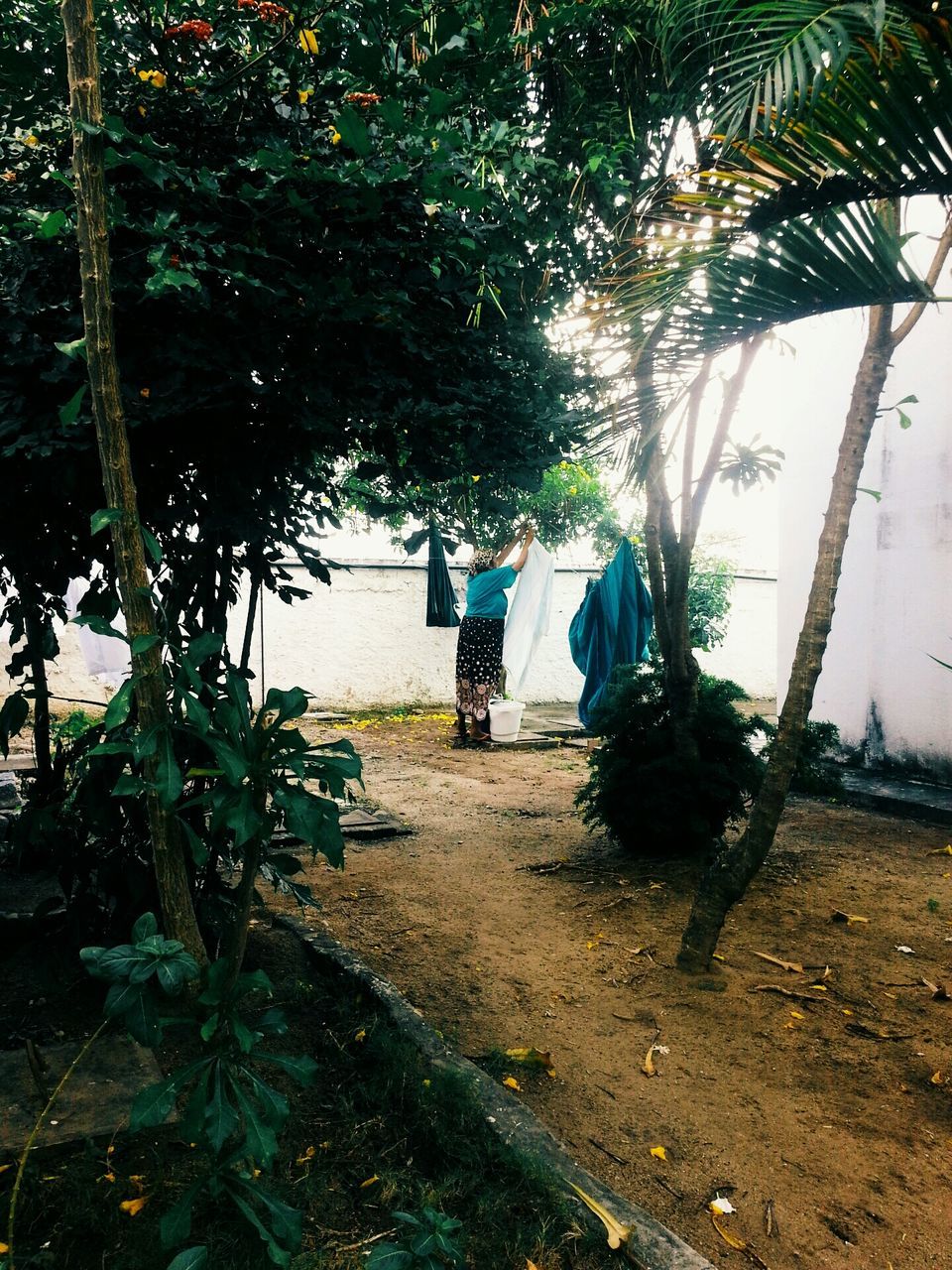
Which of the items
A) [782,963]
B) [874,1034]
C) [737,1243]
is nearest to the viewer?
[737,1243]

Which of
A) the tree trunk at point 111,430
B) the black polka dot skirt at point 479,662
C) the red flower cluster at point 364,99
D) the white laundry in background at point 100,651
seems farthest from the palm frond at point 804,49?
the white laundry in background at point 100,651

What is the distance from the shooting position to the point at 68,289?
2223 millimetres

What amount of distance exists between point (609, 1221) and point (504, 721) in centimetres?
766

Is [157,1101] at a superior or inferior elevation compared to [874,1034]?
superior

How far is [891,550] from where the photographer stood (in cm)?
713

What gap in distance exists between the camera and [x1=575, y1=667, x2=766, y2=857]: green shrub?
15.3ft

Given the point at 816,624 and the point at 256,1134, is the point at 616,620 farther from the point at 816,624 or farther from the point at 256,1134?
the point at 256,1134

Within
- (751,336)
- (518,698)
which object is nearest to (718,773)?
(751,336)

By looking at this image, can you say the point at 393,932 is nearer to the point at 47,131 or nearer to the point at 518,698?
the point at 47,131

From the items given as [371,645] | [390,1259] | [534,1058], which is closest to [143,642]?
[390,1259]

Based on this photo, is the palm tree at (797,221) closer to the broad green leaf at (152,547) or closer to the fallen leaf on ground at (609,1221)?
the fallen leaf on ground at (609,1221)

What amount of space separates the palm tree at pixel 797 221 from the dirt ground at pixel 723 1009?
18.4 inches

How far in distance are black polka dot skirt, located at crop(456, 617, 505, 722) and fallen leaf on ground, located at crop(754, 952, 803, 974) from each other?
5.73 m

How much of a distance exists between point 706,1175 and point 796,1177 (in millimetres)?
226
